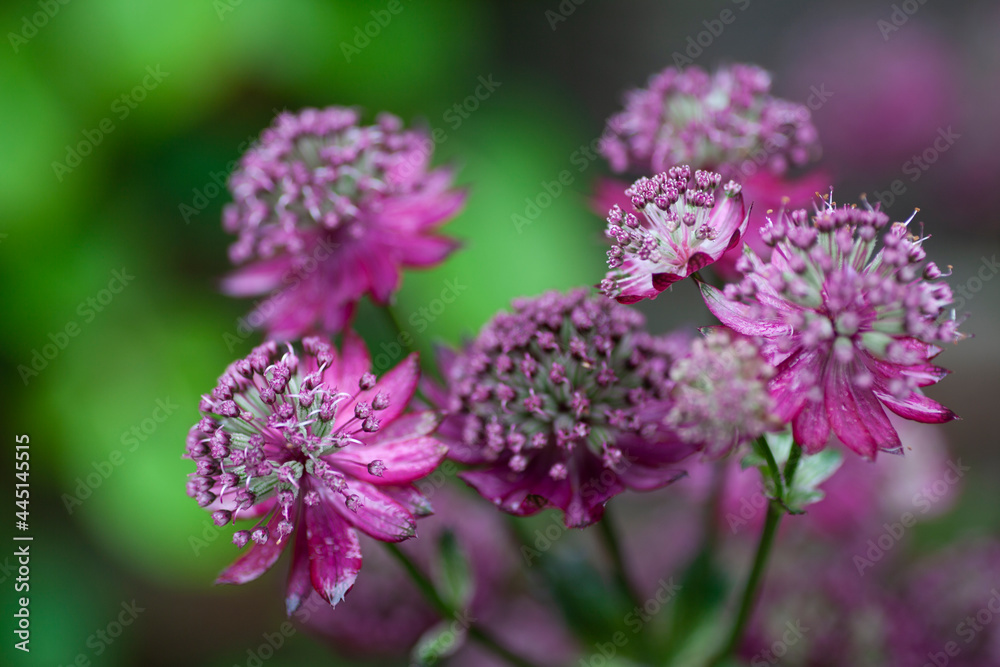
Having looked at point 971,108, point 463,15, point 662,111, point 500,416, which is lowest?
point 500,416

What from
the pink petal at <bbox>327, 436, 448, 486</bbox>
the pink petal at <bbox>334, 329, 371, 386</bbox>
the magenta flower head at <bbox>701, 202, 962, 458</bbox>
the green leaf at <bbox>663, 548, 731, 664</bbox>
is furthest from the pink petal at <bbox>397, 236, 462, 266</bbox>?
the green leaf at <bbox>663, 548, 731, 664</bbox>

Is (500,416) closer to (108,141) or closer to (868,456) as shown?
(868,456)

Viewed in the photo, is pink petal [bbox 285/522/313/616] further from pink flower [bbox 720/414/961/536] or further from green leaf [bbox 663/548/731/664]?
pink flower [bbox 720/414/961/536]

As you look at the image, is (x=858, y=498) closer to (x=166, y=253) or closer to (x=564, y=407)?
(x=564, y=407)

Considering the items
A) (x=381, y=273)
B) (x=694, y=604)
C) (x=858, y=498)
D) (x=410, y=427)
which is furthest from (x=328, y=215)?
(x=858, y=498)

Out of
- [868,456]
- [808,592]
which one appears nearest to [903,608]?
[808,592]

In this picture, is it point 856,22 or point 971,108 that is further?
point 856,22

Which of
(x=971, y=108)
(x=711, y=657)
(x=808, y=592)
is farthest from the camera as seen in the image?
(x=971, y=108)

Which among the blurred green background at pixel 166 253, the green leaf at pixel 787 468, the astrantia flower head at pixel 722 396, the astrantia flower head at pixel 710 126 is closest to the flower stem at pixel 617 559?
the green leaf at pixel 787 468
